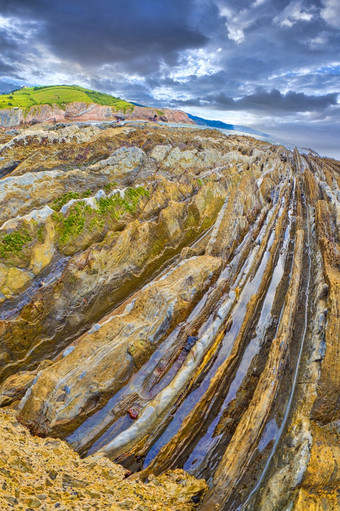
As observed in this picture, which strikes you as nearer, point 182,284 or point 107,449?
point 107,449

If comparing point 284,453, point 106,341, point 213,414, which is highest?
point 106,341

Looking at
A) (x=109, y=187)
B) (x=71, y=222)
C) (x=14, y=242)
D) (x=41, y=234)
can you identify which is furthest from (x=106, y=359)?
(x=109, y=187)

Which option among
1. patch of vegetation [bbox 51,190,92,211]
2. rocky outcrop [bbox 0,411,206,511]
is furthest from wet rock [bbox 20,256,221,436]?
patch of vegetation [bbox 51,190,92,211]

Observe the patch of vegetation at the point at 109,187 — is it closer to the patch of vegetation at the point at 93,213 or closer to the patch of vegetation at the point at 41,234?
the patch of vegetation at the point at 93,213

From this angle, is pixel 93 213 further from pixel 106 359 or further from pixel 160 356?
pixel 160 356

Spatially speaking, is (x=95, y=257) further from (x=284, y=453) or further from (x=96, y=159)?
(x=96, y=159)

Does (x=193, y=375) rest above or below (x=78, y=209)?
below

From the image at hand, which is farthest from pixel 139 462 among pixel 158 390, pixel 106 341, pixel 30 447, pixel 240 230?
pixel 240 230
